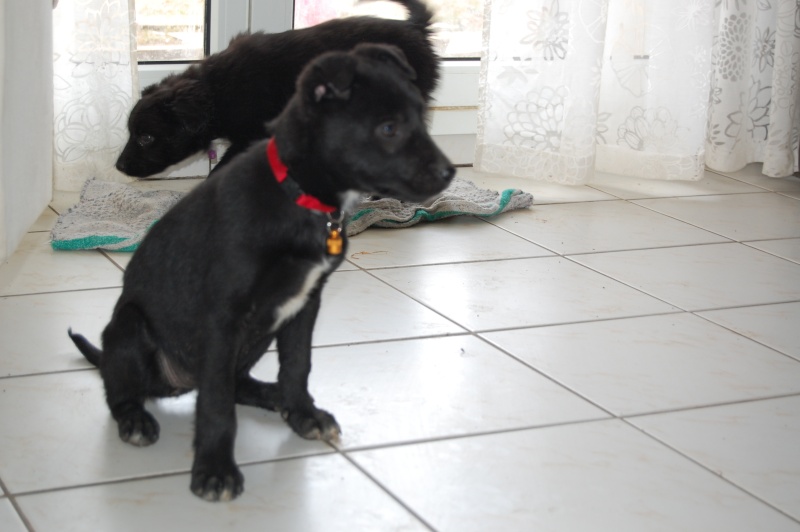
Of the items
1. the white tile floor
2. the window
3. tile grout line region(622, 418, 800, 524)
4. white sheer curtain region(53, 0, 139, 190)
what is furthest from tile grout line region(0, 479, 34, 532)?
the window

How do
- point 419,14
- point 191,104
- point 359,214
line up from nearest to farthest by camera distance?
1. point 191,104
2. point 359,214
3. point 419,14

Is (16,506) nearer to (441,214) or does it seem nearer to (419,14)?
(441,214)

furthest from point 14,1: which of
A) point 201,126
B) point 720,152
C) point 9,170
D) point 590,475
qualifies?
point 720,152

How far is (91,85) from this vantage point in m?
3.07

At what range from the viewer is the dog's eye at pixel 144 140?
2.99 m

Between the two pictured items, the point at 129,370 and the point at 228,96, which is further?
the point at 228,96

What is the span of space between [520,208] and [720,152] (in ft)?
3.55

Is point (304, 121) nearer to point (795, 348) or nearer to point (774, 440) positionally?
point (774, 440)

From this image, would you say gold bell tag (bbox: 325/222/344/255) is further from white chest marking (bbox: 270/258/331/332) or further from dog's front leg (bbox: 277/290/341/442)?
dog's front leg (bbox: 277/290/341/442)

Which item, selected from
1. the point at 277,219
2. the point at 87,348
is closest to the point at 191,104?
the point at 87,348

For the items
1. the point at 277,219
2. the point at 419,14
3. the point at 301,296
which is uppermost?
the point at 419,14

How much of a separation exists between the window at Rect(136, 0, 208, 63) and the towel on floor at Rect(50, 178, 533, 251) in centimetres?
61

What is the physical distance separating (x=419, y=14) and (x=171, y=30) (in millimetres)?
938

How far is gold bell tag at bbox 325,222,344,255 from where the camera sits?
5.23 ft
